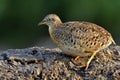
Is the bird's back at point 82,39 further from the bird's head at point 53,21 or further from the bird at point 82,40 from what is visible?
the bird's head at point 53,21

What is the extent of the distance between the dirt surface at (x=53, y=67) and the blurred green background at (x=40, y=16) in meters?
7.52

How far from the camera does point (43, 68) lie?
600 cm

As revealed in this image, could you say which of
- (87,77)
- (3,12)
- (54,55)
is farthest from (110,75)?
(3,12)

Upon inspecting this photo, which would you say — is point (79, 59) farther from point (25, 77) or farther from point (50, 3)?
A: point (50, 3)

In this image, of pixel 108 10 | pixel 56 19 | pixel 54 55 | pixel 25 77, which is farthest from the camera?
pixel 108 10

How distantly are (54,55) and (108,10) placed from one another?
7636 mm

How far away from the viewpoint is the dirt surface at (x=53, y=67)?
5930 millimetres

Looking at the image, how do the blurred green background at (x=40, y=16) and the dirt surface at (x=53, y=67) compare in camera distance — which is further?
the blurred green background at (x=40, y=16)

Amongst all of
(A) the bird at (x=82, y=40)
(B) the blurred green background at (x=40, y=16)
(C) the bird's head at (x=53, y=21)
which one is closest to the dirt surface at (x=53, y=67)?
(A) the bird at (x=82, y=40)

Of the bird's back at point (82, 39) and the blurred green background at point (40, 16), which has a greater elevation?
the blurred green background at point (40, 16)

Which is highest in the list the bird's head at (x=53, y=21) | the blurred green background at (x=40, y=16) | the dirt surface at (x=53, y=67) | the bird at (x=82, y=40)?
the blurred green background at (x=40, y=16)

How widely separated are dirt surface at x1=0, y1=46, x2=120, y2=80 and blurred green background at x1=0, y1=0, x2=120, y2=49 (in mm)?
7524

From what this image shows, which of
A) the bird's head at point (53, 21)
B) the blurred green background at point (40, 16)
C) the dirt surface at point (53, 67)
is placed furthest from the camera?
the blurred green background at point (40, 16)

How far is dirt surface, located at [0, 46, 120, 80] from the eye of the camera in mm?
5930
